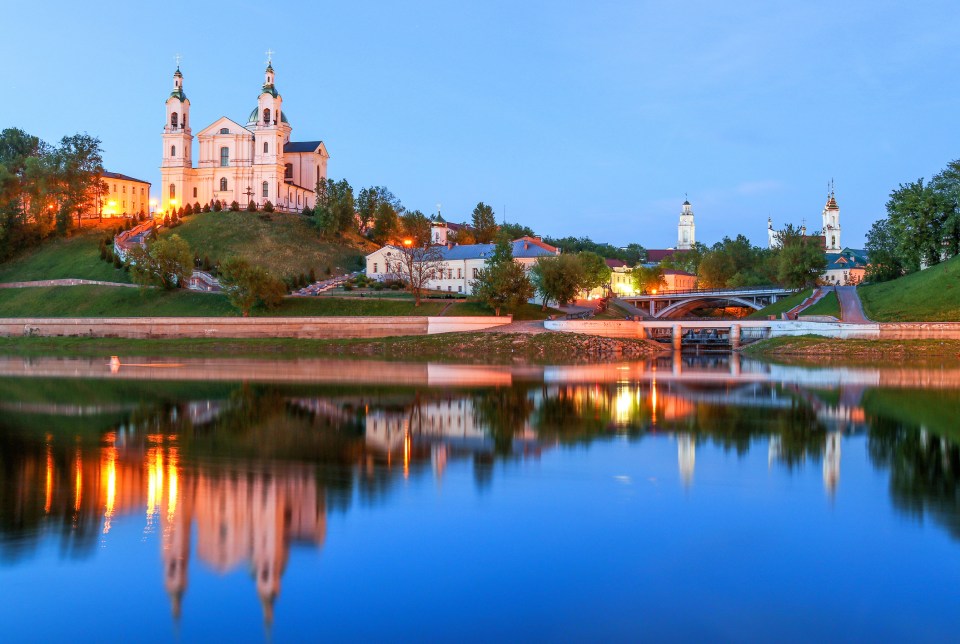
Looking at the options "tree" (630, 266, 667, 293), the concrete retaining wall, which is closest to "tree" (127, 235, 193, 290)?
the concrete retaining wall

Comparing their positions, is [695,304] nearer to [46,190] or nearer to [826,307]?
[826,307]

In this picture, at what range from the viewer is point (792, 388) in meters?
37.7

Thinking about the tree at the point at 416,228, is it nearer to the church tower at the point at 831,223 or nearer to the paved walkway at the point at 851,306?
the paved walkway at the point at 851,306

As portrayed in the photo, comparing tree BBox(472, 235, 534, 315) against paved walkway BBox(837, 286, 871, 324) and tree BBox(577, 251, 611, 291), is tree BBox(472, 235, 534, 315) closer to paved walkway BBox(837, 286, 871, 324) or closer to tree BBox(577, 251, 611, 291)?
tree BBox(577, 251, 611, 291)

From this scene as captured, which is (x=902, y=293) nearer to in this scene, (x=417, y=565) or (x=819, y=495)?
(x=819, y=495)

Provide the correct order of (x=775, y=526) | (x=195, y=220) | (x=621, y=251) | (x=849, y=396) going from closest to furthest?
(x=775, y=526) < (x=849, y=396) < (x=195, y=220) < (x=621, y=251)

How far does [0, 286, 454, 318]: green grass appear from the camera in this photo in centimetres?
7525

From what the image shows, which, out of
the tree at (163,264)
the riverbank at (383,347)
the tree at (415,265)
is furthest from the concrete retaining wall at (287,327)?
the tree at (415,265)

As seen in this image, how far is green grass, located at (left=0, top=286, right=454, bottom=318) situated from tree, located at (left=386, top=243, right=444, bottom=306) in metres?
4.01

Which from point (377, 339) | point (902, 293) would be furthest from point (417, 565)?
point (902, 293)

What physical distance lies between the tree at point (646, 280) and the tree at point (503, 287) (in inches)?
1839

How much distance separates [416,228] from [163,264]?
114ft

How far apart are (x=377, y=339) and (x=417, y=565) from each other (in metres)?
55.5

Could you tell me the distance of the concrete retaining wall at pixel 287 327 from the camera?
70.5 m
